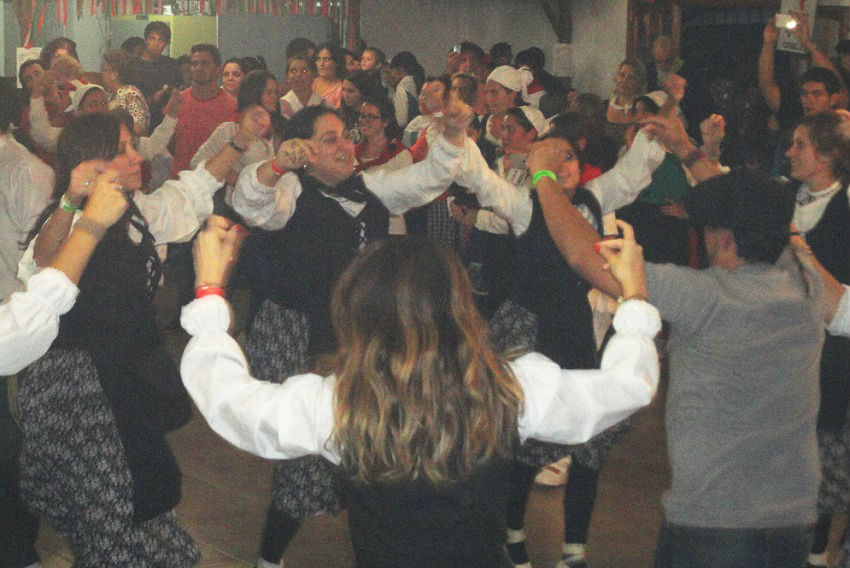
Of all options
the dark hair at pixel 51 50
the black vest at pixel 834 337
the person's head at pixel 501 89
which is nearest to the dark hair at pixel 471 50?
the person's head at pixel 501 89

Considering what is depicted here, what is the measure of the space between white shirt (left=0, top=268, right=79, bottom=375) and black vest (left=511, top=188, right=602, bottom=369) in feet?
5.35

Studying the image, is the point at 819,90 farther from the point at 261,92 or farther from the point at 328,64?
the point at 328,64

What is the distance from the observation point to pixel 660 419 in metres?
5.25

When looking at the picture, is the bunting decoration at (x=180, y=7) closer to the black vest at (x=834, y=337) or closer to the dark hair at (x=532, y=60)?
the dark hair at (x=532, y=60)

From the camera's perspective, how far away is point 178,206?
3295 mm

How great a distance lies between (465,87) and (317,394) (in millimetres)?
5028

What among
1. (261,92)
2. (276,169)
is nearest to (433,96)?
(261,92)

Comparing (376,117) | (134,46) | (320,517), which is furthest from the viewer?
(134,46)

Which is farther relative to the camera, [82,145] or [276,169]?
→ [276,169]

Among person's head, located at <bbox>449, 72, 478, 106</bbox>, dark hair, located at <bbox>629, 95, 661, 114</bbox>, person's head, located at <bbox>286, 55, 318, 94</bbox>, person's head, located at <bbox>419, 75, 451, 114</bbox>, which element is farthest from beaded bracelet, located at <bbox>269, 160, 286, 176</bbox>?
dark hair, located at <bbox>629, 95, 661, 114</bbox>

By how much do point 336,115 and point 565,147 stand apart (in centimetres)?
73

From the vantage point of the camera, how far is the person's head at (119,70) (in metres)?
7.54

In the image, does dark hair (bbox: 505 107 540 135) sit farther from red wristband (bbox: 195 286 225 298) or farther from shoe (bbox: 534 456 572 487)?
red wristband (bbox: 195 286 225 298)

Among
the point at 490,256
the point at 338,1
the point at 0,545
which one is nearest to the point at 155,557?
the point at 0,545
